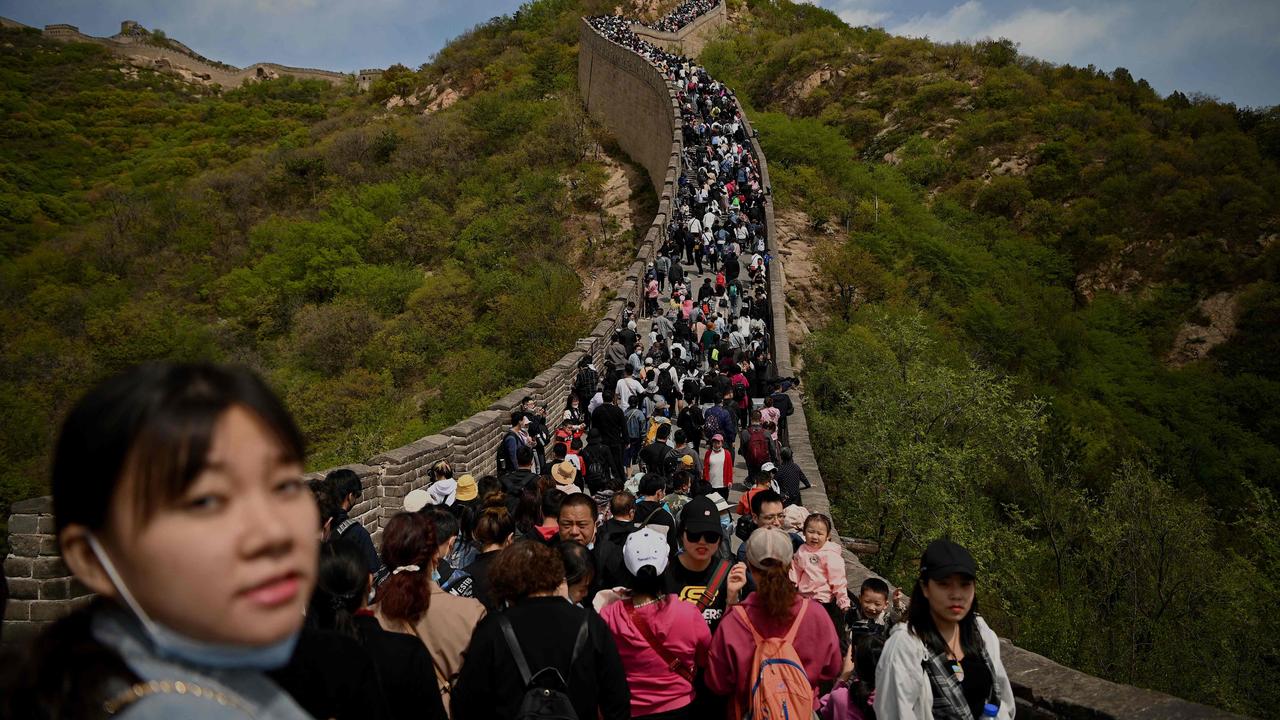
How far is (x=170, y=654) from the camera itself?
1.09 meters

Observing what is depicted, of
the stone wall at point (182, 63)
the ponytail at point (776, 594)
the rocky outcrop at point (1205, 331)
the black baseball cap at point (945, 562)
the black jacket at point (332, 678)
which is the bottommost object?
the ponytail at point (776, 594)

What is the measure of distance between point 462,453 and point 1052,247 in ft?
120

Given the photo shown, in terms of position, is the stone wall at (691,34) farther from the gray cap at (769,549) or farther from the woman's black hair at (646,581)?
the woman's black hair at (646,581)

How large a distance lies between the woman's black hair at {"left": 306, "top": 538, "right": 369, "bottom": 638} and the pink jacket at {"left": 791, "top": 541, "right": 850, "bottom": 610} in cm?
311

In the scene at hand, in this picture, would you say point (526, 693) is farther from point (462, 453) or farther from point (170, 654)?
point (462, 453)

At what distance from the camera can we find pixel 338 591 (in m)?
2.97

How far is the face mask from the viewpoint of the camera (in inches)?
42.5

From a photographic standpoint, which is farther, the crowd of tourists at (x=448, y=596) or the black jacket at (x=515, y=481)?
the black jacket at (x=515, y=481)

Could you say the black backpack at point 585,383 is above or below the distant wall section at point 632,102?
below

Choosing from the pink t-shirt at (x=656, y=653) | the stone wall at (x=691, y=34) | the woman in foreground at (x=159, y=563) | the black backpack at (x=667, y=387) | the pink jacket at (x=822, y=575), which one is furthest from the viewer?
the stone wall at (x=691, y=34)

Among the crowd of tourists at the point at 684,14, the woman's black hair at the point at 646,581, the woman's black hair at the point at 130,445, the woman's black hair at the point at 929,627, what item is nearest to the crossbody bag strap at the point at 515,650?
the woman's black hair at the point at 646,581

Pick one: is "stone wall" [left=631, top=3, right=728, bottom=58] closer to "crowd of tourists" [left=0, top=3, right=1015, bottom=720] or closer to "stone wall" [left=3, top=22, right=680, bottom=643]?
"stone wall" [left=3, top=22, right=680, bottom=643]

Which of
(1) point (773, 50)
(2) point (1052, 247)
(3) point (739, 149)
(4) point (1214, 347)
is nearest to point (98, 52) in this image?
(1) point (773, 50)

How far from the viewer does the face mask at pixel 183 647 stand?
1080 mm
